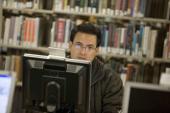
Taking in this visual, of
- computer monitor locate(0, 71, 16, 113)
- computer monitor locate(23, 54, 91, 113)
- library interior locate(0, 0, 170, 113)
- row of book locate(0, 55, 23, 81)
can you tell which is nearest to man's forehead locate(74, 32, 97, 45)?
library interior locate(0, 0, 170, 113)

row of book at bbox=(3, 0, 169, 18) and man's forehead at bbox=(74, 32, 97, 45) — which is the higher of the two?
row of book at bbox=(3, 0, 169, 18)

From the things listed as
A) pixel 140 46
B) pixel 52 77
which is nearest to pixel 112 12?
pixel 140 46

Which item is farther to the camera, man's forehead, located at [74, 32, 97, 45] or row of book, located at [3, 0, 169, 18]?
row of book, located at [3, 0, 169, 18]

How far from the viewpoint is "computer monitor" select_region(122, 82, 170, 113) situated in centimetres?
178

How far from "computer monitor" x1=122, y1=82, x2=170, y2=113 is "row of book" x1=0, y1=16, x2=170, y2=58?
6.72ft

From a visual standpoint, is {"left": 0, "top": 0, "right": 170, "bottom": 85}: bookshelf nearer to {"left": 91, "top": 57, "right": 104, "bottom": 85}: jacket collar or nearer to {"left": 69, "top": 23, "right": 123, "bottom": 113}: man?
{"left": 69, "top": 23, "right": 123, "bottom": 113}: man

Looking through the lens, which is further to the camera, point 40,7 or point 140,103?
point 40,7

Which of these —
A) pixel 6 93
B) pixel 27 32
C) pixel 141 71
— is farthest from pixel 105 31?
pixel 6 93

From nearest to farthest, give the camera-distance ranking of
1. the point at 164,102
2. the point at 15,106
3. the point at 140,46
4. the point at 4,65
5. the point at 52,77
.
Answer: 1. the point at 164,102
2. the point at 52,77
3. the point at 15,106
4. the point at 140,46
5. the point at 4,65

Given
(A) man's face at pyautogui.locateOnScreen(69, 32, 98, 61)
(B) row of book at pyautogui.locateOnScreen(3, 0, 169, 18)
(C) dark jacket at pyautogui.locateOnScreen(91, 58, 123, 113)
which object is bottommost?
(C) dark jacket at pyautogui.locateOnScreen(91, 58, 123, 113)

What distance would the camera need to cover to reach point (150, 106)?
180 centimetres

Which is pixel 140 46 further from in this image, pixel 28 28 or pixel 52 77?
pixel 52 77

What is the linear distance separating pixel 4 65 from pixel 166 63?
67.0 inches

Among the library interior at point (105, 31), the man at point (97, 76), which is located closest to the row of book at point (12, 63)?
the library interior at point (105, 31)
